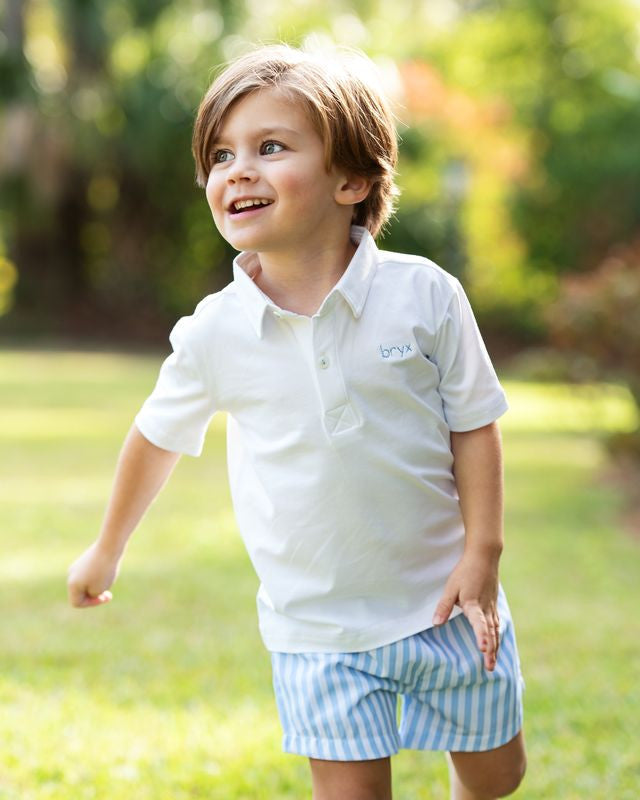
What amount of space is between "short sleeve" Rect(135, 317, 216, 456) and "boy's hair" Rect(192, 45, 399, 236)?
0.35 meters

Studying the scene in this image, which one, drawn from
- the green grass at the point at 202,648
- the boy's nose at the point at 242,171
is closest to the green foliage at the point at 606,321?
the green grass at the point at 202,648

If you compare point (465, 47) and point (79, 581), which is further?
point (465, 47)

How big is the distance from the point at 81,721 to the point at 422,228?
19.0 meters

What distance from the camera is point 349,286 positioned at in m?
2.34

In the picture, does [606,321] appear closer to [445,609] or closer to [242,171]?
[445,609]

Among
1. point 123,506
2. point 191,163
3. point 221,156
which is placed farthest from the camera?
point 191,163

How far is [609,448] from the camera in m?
8.22

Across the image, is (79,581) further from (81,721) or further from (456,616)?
(81,721)

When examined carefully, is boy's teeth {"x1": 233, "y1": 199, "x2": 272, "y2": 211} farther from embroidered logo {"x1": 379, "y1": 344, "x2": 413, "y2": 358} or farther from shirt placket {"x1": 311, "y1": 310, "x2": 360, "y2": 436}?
embroidered logo {"x1": 379, "y1": 344, "x2": 413, "y2": 358}

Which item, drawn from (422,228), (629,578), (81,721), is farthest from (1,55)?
(81,721)

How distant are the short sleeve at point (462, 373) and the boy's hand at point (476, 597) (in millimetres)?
253

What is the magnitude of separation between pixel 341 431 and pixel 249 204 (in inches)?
17.4

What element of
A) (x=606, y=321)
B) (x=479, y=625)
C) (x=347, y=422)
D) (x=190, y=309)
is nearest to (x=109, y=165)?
(x=190, y=309)

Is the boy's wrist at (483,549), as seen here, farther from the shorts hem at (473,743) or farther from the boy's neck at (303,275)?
the boy's neck at (303,275)
